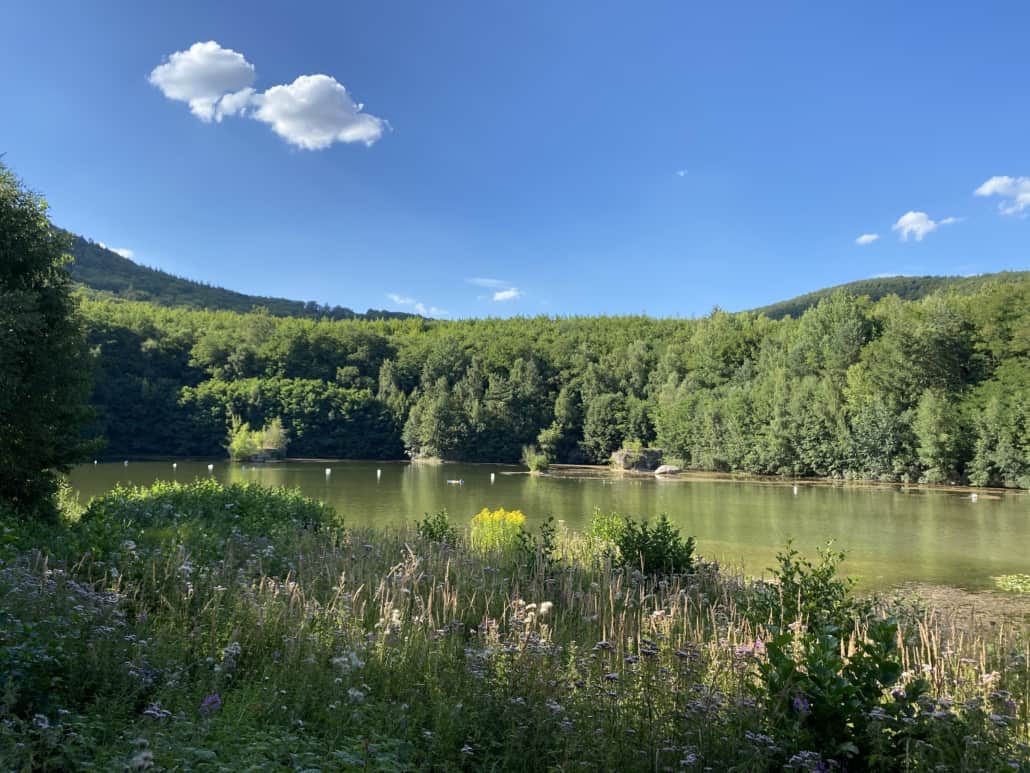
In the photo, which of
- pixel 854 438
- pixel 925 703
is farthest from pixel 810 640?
pixel 854 438

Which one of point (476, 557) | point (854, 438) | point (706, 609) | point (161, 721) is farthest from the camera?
point (854, 438)

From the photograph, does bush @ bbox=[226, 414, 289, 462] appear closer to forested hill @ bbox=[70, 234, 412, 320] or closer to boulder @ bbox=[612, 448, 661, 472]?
boulder @ bbox=[612, 448, 661, 472]

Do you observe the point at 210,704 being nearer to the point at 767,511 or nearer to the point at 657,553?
the point at 657,553

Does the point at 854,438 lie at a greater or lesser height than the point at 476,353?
lesser

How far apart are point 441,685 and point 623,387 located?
2888 inches

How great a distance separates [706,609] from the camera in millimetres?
7566

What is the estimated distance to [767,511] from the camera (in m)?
27.8

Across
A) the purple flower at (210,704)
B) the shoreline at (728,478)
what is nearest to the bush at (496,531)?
the purple flower at (210,704)

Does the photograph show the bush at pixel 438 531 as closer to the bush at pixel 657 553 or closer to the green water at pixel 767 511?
the green water at pixel 767 511

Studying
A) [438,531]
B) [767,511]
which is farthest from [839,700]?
[767,511]

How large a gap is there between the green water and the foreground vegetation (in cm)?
648

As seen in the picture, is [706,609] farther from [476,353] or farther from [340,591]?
[476,353]

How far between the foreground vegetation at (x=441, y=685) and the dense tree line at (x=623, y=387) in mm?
44638

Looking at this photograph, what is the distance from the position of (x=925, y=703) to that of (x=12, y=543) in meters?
7.31
